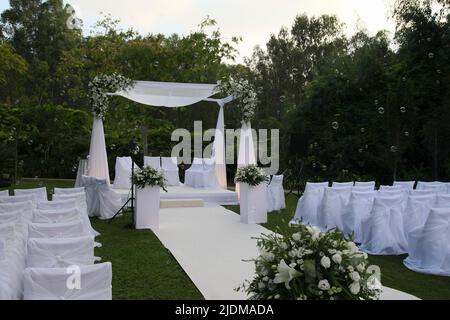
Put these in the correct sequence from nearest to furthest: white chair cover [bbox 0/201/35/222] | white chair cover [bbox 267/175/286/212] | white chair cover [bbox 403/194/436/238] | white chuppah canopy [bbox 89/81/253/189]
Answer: white chair cover [bbox 0/201/35/222] → white chair cover [bbox 403/194/436/238] → white chair cover [bbox 267/175/286/212] → white chuppah canopy [bbox 89/81/253/189]

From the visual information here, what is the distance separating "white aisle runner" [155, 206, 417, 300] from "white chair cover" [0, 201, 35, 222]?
2094mm

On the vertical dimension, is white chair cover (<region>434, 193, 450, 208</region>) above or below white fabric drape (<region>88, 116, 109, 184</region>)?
below

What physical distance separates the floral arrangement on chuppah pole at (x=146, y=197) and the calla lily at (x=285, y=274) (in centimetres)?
646

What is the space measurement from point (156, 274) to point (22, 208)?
225 cm

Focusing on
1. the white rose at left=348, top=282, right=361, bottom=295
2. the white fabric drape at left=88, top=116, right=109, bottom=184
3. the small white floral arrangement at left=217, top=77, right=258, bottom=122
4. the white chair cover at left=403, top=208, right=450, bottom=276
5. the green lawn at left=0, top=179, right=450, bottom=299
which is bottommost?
the green lawn at left=0, top=179, right=450, bottom=299

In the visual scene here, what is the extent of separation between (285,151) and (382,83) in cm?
472

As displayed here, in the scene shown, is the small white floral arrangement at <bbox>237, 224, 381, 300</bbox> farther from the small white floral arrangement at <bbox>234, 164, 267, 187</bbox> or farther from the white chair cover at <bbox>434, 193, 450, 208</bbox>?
the small white floral arrangement at <bbox>234, 164, 267, 187</bbox>

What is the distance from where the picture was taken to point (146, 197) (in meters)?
8.53

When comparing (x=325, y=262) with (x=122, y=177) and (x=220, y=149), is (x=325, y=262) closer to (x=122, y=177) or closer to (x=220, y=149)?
(x=220, y=149)

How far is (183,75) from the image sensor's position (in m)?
19.9

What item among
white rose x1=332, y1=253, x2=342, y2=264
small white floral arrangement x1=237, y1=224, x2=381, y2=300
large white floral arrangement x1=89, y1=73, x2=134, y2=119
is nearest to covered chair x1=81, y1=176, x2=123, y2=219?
large white floral arrangement x1=89, y1=73, x2=134, y2=119

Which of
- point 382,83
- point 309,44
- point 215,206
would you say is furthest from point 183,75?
point 309,44

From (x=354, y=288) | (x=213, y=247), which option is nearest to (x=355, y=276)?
(x=354, y=288)

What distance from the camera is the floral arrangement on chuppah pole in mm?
8477
